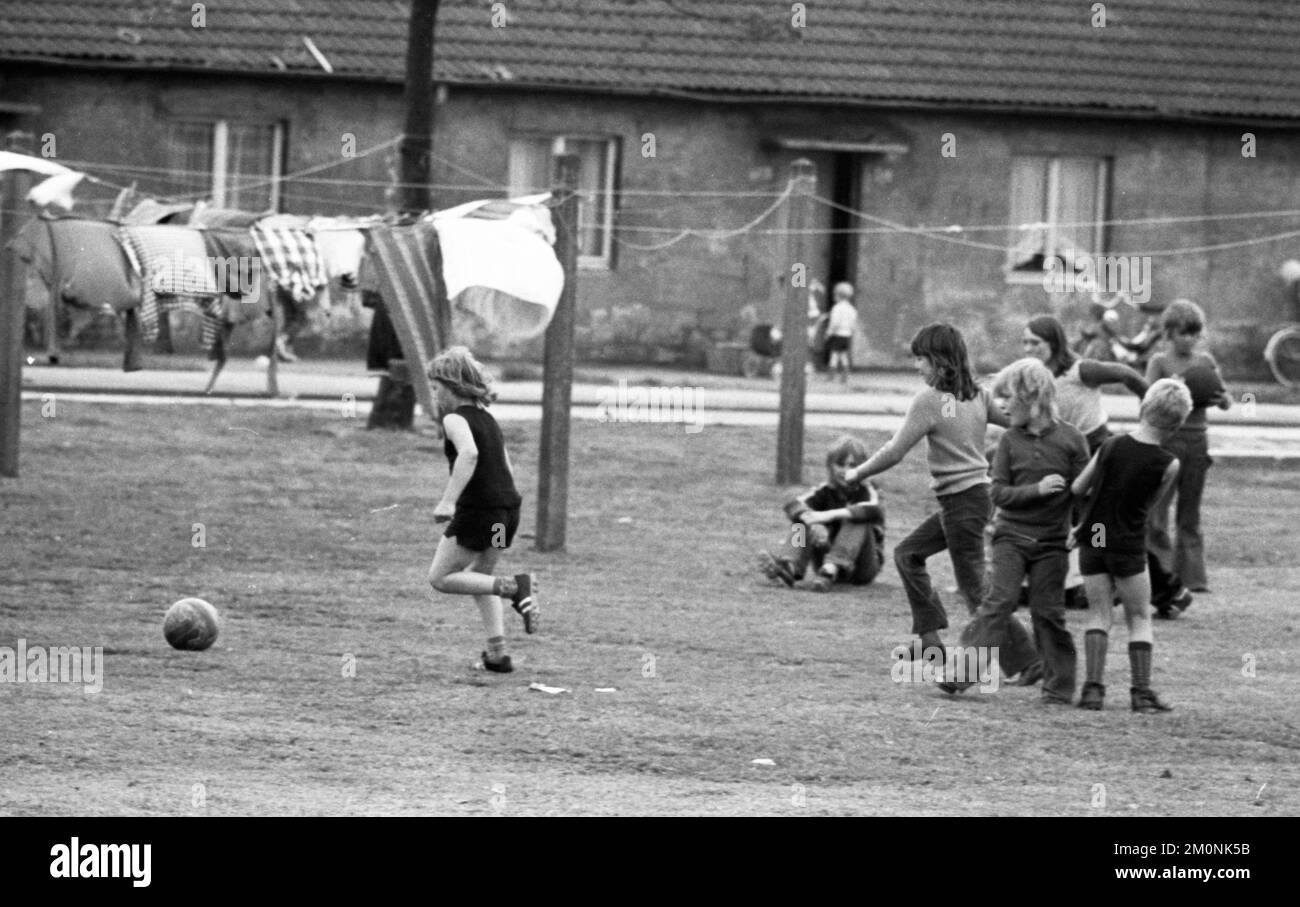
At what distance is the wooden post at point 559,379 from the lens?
15344mm

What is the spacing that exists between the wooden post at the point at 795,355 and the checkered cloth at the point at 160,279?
Answer: 212 inches

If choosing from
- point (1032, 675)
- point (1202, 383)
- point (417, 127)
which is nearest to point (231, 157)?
point (417, 127)

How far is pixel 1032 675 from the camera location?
37.3 ft

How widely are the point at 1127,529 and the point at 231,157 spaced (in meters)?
19.8

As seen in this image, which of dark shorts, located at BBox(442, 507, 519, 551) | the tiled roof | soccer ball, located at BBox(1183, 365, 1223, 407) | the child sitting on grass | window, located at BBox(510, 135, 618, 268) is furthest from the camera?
window, located at BBox(510, 135, 618, 268)

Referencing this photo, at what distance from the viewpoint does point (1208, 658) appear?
12.6 metres

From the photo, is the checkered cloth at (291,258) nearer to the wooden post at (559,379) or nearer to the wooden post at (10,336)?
the wooden post at (559,379)

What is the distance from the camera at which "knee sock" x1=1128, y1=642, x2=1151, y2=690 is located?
35.6 feet

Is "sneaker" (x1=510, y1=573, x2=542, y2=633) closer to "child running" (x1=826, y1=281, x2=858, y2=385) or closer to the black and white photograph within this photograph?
the black and white photograph

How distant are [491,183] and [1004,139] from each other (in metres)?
7.12

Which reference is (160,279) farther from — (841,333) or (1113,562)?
(841,333)

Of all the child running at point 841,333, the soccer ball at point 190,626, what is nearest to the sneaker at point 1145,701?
the soccer ball at point 190,626

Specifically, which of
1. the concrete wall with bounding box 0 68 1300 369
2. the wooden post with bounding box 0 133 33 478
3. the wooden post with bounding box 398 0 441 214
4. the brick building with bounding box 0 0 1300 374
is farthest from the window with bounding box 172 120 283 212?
the wooden post with bounding box 0 133 33 478

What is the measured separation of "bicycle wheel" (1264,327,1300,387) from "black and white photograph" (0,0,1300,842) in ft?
0.21
